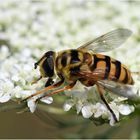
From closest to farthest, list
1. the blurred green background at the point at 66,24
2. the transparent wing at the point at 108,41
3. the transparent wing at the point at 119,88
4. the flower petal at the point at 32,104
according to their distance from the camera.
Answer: the transparent wing at the point at 119,88 < the flower petal at the point at 32,104 < the transparent wing at the point at 108,41 < the blurred green background at the point at 66,24

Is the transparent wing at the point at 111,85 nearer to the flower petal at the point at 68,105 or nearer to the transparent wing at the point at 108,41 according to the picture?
the flower petal at the point at 68,105

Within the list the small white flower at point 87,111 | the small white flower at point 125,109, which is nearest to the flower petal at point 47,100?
the small white flower at point 87,111

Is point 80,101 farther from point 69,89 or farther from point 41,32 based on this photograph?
point 41,32

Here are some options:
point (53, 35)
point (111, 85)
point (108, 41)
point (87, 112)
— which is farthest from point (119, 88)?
point (53, 35)

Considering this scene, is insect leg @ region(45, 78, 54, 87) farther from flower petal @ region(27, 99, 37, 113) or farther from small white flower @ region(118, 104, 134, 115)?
small white flower @ region(118, 104, 134, 115)

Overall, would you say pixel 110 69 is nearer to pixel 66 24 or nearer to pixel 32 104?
pixel 32 104

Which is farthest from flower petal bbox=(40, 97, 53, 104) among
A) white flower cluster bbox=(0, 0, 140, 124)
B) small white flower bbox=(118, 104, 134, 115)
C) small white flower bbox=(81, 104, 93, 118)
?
small white flower bbox=(118, 104, 134, 115)

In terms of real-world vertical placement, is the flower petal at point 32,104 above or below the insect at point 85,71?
below
